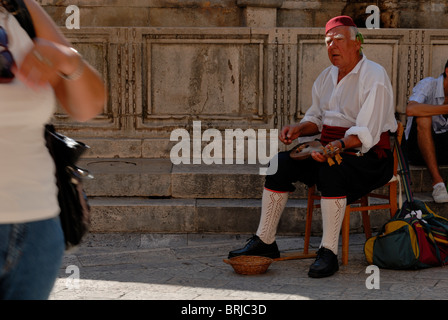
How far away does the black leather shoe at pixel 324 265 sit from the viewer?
4.48 metres

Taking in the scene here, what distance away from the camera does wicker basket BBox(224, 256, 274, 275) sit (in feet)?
14.8

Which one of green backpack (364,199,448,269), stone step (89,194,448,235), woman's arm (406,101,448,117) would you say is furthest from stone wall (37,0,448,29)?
green backpack (364,199,448,269)

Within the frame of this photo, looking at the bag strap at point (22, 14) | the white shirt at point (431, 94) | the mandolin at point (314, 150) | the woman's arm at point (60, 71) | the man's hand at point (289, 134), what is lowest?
the mandolin at point (314, 150)

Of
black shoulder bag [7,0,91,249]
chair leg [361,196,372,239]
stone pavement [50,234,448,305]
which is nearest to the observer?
black shoulder bag [7,0,91,249]

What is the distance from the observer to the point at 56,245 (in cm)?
169

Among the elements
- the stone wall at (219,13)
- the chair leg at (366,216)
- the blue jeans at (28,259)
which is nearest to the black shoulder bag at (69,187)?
the blue jeans at (28,259)

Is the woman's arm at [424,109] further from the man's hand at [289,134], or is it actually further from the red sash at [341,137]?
the man's hand at [289,134]

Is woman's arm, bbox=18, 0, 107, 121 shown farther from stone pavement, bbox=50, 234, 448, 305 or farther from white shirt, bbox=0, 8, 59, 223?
stone pavement, bbox=50, 234, 448, 305

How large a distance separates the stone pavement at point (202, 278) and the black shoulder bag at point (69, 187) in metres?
2.23

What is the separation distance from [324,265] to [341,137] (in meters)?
0.92

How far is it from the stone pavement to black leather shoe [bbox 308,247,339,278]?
4 cm

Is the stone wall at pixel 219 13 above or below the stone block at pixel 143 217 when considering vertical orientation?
above

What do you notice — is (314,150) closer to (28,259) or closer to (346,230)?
(346,230)

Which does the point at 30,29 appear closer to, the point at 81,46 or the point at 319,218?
the point at 319,218
